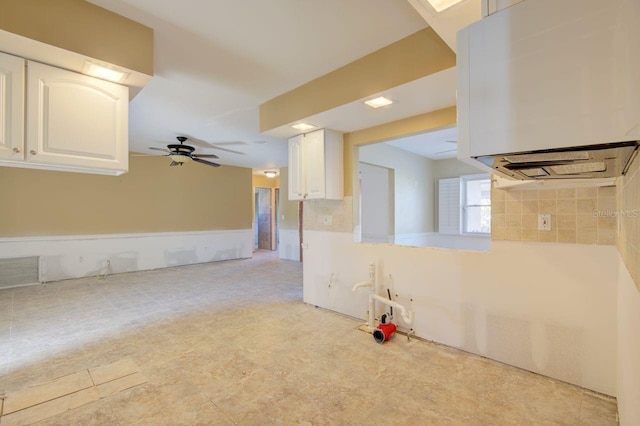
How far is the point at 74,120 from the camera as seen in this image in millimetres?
1966

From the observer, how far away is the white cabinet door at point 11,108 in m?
1.73

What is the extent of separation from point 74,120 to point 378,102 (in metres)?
2.34

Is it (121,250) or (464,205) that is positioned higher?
(464,205)

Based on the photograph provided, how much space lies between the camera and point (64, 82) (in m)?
1.95

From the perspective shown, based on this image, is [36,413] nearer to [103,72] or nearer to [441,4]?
[103,72]

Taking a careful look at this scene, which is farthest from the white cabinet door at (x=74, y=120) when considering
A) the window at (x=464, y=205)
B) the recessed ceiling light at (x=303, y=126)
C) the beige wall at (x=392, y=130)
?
the window at (x=464, y=205)

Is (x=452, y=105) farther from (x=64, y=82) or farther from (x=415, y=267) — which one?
(x=64, y=82)

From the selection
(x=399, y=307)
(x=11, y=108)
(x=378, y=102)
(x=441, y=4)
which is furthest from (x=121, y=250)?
(x=441, y=4)

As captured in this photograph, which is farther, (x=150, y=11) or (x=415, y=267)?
(x=415, y=267)

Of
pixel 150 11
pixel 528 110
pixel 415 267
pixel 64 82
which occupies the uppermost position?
pixel 150 11

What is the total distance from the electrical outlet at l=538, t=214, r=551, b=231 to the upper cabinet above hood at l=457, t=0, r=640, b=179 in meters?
1.90

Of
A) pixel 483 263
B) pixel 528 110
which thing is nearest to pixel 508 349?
pixel 483 263

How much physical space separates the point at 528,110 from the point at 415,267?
2454mm

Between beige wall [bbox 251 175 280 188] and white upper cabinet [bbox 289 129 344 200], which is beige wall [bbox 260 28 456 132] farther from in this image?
beige wall [bbox 251 175 280 188]
